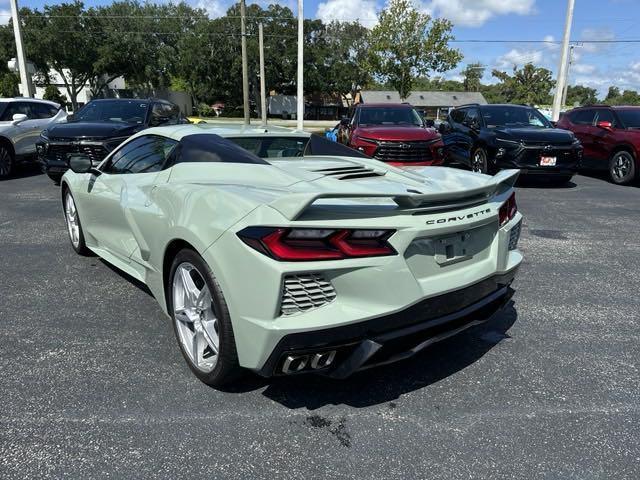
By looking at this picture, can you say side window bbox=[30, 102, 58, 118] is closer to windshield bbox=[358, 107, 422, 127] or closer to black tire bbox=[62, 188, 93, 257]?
windshield bbox=[358, 107, 422, 127]

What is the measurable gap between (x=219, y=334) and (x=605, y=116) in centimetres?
1200

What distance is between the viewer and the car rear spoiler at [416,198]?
2119 mm

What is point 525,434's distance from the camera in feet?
7.89

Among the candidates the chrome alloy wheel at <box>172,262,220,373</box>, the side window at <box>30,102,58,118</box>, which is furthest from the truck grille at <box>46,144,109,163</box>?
the chrome alloy wheel at <box>172,262,220,373</box>

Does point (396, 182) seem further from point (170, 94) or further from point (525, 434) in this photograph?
point (170, 94)

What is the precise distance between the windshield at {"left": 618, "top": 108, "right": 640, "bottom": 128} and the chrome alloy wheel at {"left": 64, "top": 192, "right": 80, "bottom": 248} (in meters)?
11.2

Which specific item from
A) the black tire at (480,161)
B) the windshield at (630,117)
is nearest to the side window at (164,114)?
the black tire at (480,161)

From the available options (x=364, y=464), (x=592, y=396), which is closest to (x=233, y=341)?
(x=364, y=464)

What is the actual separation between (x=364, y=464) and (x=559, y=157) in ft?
29.6

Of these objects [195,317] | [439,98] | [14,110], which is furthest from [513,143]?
[439,98]

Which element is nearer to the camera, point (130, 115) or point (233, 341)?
point (233, 341)

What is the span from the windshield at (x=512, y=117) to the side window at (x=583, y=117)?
5.88ft

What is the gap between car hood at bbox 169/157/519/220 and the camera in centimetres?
226

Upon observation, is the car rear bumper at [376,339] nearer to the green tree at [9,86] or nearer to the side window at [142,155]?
the side window at [142,155]
